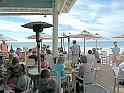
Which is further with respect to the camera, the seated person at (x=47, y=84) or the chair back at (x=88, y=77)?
the chair back at (x=88, y=77)

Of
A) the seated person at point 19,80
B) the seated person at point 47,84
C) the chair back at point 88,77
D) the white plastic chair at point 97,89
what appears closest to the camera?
the white plastic chair at point 97,89

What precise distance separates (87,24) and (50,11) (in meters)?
32.8

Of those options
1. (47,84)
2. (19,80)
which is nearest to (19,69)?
(19,80)

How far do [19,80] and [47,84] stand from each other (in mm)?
909

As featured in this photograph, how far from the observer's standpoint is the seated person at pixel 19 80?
21.2ft

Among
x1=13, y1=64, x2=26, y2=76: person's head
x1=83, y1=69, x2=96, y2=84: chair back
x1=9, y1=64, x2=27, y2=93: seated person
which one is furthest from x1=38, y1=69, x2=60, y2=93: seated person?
x1=83, y1=69, x2=96, y2=84: chair back

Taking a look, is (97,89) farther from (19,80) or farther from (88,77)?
(88,77)

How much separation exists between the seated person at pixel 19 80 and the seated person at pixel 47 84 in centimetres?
66

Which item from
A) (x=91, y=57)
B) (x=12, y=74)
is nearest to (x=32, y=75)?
(x=12, y=74)

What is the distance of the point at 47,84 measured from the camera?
5875 millimetres

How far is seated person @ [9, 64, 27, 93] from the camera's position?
21.2ft

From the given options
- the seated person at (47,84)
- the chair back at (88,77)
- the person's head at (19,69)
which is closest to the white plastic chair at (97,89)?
the seated person at (47,84)

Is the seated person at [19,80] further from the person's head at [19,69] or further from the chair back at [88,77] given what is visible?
the chair back at [88,77]

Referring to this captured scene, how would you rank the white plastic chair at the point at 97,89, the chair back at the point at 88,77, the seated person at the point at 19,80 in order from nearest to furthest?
the white plastic chair at the point at 97,89, the seated person at the point at 19,80, the chair back at the point at 88,77
